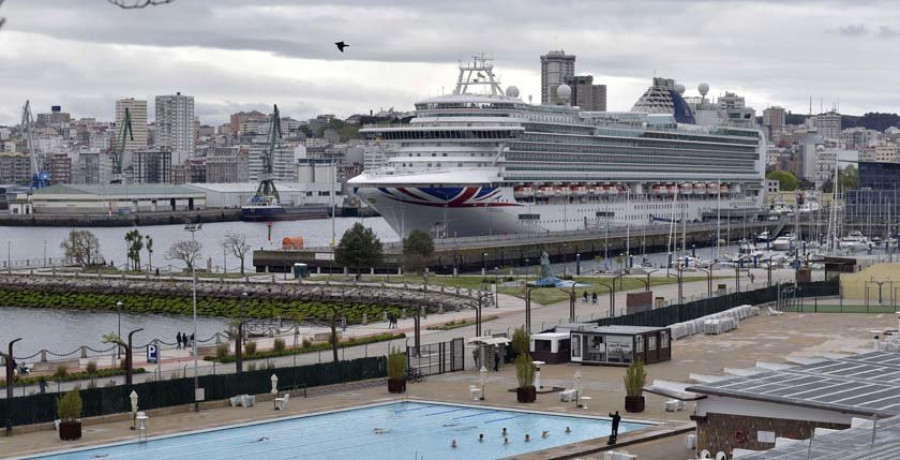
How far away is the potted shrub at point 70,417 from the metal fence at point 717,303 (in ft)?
53.9

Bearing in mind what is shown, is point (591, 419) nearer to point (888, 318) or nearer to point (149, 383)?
point (149, 383)

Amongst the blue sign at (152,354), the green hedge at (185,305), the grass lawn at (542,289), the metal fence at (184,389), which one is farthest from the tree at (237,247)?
the metal fence at (184,389)

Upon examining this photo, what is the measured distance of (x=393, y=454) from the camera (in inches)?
965

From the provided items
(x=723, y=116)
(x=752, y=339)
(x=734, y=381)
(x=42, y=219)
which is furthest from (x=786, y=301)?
(x=42, y=219)

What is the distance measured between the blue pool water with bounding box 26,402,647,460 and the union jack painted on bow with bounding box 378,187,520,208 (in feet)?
187

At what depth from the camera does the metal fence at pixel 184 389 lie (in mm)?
25969

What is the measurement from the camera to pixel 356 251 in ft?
223

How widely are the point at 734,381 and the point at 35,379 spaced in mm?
16203

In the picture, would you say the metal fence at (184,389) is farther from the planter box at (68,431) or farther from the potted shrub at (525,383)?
the potted shrub at (525,383)

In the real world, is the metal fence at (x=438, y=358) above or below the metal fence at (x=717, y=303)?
below

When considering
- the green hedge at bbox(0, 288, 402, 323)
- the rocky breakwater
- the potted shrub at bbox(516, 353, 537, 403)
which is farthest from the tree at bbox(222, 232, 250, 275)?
the potted shrub at bbox(516, 353, 537, 403)

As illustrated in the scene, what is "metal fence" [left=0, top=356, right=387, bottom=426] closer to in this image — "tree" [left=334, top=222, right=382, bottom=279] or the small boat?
"tree" [left=334, top=222, right=382, bottom=279]

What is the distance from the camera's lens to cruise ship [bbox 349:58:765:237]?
87.6 metres

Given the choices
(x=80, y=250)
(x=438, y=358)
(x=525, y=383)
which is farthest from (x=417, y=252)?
(x=525, y=383)
